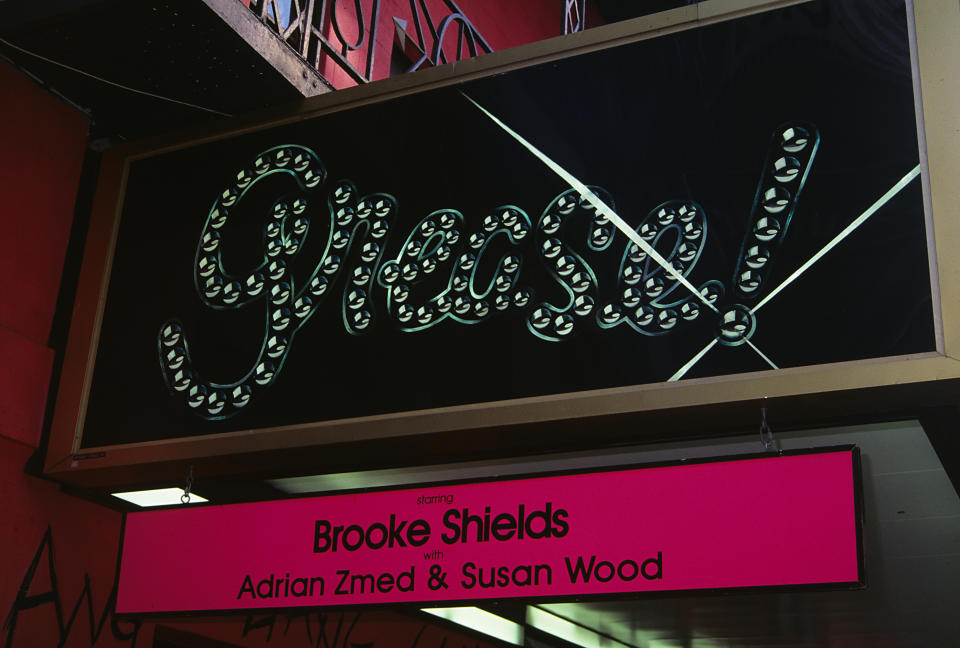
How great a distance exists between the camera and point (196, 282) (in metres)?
4.76

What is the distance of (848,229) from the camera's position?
3.66 m

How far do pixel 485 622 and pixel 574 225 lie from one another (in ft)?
13.7

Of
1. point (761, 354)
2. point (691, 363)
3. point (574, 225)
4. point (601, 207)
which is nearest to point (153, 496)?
point (574, 225)

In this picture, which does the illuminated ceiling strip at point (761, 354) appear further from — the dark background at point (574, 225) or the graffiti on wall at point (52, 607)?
the graffiti on wall at point (52, 607)

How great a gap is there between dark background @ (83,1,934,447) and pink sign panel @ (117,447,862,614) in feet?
1.20

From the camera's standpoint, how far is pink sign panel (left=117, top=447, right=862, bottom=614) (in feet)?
10.8

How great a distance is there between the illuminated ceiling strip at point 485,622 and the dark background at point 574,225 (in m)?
2.78

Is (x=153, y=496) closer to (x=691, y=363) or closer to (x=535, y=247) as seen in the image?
(x=535, y=247)

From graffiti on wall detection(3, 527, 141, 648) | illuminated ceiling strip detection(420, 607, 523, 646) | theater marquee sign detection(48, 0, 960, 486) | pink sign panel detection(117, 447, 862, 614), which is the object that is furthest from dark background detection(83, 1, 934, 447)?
illuminated ceiling strip detection(420, 607, 523, 646)

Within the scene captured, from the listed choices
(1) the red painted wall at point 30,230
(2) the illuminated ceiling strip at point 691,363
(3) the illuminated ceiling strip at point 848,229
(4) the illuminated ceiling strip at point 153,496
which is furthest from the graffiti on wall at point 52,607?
(3) the illuminated ceiling strip at point 848,229

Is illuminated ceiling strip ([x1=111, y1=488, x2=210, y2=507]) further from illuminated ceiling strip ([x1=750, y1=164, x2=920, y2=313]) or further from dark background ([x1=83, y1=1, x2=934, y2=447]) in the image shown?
illuminated ceiling strip ([x1=750, y1=164, x2=920, y2=313])

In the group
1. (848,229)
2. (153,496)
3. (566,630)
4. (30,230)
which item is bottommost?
(153,496)

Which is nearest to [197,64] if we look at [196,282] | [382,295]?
[196,282]

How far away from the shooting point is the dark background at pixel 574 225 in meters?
3.64
